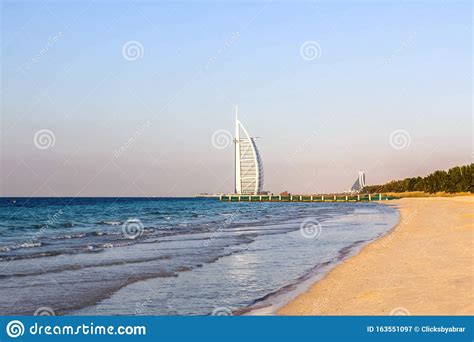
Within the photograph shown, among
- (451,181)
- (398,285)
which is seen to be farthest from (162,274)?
(451,181)

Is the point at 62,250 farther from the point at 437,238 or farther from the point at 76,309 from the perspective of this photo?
the point at 437,238

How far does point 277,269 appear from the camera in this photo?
17719 mm

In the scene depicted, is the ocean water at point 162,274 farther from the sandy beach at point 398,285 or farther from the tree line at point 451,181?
the tree line at point 451,181

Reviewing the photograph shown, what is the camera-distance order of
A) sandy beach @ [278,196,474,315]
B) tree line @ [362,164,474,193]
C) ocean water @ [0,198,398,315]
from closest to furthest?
sandy beach @ [278,196,474,315]
ocean water @ [0,198,398,315]
tree line @ [362,164,474,193]

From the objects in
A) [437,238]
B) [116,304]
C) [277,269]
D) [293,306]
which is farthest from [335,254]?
[116,304]

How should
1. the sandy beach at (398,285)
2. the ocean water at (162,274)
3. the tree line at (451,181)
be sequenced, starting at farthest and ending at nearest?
the tree line at (451,181) → the ocean water at (162,274) → the sandy beach at (398,285)

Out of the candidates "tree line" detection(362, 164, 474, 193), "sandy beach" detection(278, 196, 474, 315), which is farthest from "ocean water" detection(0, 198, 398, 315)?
"tree line" detection(362, 164, 474, 193)

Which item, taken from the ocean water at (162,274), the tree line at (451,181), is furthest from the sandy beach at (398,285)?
the tree line at (451,181)

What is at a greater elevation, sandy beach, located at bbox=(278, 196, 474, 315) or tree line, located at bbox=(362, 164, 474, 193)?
tree line, located at bbox=(362, 164, 474, 193)

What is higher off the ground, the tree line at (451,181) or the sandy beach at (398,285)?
the tree line at (451,181)

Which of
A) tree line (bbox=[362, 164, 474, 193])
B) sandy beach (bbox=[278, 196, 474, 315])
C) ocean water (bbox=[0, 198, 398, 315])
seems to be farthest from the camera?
tree line (bbox=[362, 164, 474, 193])

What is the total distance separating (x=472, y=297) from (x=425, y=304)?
1.01m

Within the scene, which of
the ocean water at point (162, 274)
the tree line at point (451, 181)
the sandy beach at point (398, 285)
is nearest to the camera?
the sandy beach at point (398, 285)

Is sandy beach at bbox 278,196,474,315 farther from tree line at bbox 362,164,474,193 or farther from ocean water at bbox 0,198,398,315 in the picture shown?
tree line at bbox 362,164,474,193
